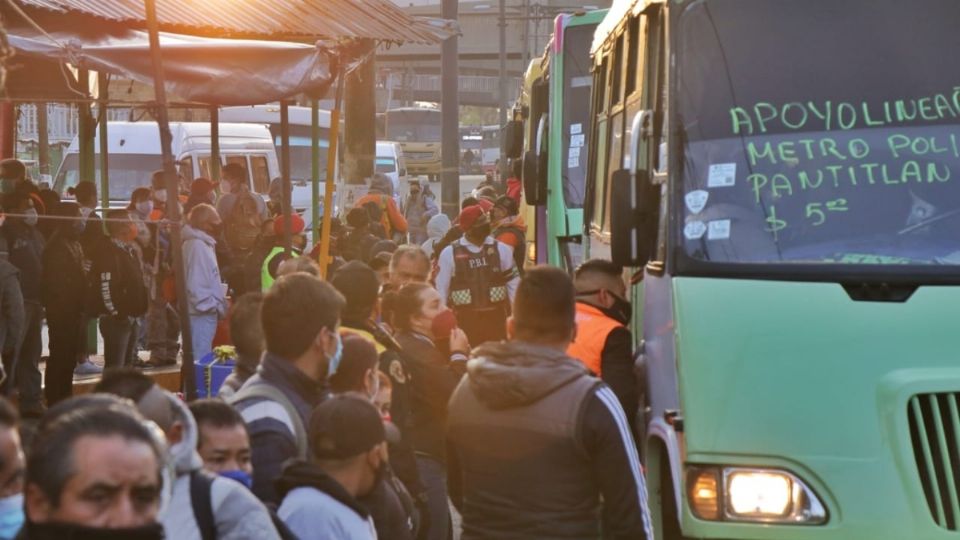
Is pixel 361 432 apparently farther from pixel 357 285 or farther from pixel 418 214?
pixel 418 214

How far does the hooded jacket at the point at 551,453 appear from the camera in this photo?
5156mm

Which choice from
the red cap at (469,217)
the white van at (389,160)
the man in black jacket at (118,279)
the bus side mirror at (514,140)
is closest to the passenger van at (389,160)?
the white van at (389,160)

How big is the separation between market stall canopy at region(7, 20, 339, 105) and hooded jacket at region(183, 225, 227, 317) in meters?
2.66

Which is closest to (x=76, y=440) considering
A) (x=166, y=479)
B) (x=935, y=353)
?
(x=166, y=479)

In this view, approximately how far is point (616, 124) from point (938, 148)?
2774 millimetres

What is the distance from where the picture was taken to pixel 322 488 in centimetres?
442

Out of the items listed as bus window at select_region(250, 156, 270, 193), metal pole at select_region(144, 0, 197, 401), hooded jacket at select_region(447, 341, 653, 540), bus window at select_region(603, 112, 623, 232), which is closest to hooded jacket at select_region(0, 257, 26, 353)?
metal pole at select_region(144, 0, 197, 401)

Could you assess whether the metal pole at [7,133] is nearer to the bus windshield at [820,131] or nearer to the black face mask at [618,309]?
the black face mask at [618,309]

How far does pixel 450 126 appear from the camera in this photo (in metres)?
32.1

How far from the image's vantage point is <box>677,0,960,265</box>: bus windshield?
257 inches

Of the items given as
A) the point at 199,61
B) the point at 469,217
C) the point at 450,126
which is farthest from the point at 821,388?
the point at 450,126

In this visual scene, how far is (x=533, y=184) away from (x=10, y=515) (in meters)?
12.8

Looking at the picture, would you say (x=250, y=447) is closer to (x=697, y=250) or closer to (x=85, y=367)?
(x=697, y=250)

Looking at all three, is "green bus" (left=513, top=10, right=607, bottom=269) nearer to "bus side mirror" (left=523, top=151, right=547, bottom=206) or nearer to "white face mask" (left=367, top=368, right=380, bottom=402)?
"bus side mirror" (left=523, top=151, right=547, bottom=206)
